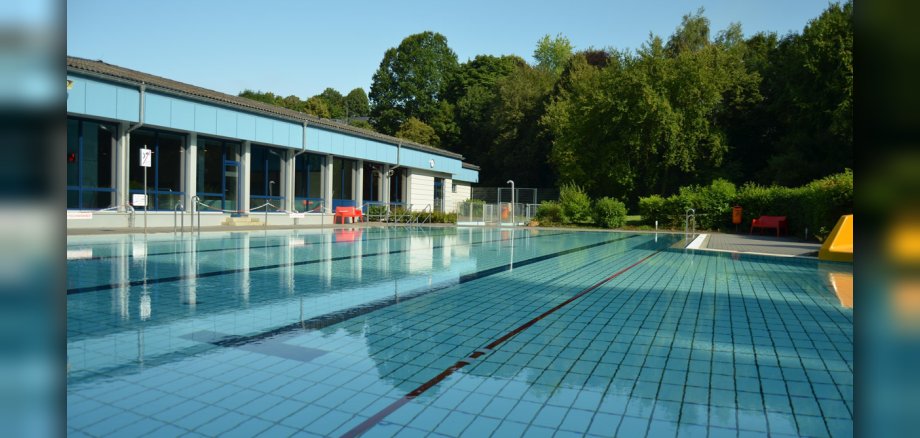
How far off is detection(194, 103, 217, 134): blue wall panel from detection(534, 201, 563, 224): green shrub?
54.2ft

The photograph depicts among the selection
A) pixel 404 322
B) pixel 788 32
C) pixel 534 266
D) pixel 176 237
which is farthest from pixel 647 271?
pixel 788 32

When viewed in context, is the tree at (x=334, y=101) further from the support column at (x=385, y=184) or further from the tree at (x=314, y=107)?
the support column at (x=385, y=184)

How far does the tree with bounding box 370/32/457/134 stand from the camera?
52.1 meters

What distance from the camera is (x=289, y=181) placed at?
23.8m

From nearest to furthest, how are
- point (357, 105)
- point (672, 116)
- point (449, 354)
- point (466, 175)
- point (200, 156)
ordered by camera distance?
point (449, 354) → point (200, 156) → point (672, 116) → point (466, 175) → point (357, 105)

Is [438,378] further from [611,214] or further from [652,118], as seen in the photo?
[652,118]

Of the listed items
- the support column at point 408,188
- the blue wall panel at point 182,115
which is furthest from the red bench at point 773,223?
the blue wall panel at point 182,115

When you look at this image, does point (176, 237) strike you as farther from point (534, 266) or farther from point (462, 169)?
point (462, 169)

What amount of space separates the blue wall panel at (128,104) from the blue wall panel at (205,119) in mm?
2172

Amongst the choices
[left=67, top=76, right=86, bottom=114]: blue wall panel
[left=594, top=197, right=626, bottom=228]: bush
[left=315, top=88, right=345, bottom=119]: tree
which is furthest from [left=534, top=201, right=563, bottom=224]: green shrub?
[left=315, top=88, right=345, bottom=119]: tree

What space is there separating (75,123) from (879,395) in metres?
19.6

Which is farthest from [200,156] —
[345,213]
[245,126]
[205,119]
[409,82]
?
[409,82]

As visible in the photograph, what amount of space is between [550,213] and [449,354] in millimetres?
25421

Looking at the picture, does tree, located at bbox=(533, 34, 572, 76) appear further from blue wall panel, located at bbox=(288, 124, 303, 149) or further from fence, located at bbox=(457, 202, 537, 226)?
blue wall panel, located at bbox=(288, 124, 303, 149)
